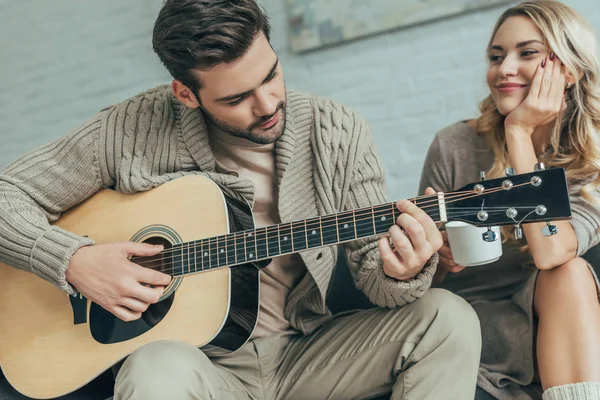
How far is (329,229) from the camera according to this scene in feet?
4.15

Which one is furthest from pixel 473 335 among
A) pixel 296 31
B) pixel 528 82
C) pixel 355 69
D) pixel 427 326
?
pixel 296 31

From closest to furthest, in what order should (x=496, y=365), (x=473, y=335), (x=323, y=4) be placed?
(x=473, y=335) → (x=496, y=365) → (x=323, y=4)

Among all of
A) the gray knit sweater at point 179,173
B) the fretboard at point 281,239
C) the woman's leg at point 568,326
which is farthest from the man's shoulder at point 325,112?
the woman's leg at point 568,326

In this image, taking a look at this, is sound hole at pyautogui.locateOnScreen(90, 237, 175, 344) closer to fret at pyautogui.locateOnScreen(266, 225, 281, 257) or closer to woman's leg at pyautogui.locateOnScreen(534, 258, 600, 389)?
fret at pyautogui.locateOnScreen(266, 225, 281, 257)

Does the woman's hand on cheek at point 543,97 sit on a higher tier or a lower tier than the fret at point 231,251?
higher

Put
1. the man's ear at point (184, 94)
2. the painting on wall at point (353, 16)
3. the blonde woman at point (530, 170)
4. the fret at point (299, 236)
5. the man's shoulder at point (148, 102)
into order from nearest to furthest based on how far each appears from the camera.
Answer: the fret at point (299, 236) < the blonde woman at point (530, 170) < the man's ear at point (184, 94) < the man's shoulder at point (148, 102) < the painting on wall at point (353, 16)

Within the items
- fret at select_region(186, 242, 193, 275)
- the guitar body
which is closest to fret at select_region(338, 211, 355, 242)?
the guitar body

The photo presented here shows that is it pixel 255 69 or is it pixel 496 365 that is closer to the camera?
pixel 255 69

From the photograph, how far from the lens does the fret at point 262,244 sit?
4.35 feet

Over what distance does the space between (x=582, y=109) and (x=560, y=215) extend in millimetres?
636

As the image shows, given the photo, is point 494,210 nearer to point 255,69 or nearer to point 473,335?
point 473,335

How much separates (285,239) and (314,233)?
6 cm

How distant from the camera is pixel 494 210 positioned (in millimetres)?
1138

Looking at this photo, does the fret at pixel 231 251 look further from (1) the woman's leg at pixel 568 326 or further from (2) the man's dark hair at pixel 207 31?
(1) the woman's leg at pixel 568 326
